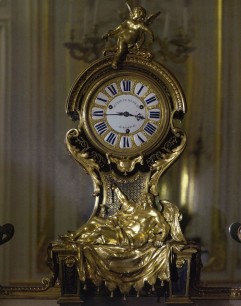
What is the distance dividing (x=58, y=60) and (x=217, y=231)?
135cm

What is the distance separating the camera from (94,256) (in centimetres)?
563

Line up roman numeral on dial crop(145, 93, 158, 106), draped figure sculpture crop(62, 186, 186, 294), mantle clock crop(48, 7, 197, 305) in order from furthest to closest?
1. roman numeral on dial crop(145, 93, 158, 106)
2. mantle clock crop(48, 7, 197, 305)
3. draped figure sculpture crop(62, 186, 186, 294)

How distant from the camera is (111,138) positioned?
19.4ft

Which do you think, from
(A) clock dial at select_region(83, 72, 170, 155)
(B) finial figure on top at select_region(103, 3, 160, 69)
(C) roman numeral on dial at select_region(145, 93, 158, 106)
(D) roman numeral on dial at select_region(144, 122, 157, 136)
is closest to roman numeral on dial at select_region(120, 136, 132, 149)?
(A) clock dial at select_region(83, 72, 170, 155)

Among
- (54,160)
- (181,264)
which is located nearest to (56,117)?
(54,160)

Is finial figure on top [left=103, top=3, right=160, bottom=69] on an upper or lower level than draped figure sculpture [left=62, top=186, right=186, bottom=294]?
upper

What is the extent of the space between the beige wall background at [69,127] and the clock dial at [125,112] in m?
0.22

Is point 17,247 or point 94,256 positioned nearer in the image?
point 94,256

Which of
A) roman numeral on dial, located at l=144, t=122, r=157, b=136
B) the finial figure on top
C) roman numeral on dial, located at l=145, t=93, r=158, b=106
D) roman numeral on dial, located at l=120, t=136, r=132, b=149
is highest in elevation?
the finial figure on top

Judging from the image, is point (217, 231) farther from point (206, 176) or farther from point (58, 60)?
point (58, 60)

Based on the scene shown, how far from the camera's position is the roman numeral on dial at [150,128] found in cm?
590

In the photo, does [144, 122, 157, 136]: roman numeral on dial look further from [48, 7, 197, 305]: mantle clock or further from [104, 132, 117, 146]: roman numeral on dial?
[104, 132, 117, 146]: roman numeral on dial

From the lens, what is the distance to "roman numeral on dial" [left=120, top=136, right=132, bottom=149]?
590 cm

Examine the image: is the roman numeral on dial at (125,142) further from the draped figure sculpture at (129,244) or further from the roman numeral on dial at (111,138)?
the draped figure sculpture at (129,244)
